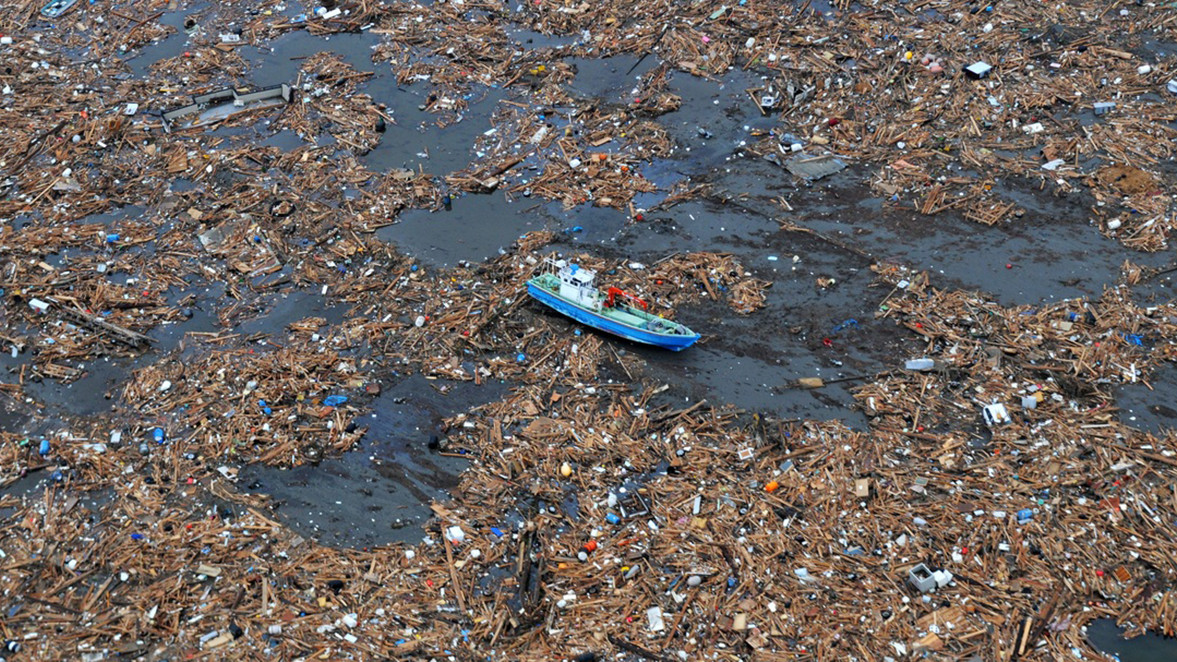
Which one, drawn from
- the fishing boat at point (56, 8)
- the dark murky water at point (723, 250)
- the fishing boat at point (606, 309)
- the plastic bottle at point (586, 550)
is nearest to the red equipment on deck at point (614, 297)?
the fishing boat at point (606, 309)

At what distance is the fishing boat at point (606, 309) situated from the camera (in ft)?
37.3

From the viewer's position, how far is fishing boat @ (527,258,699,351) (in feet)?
37.3

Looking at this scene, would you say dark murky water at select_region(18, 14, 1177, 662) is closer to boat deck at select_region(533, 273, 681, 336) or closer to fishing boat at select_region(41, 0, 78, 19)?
boat deck at select_region(533, 273, 681, 336)

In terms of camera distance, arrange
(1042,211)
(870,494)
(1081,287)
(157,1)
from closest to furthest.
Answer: (870,494), (1081,287), (1042,211), (157,1)

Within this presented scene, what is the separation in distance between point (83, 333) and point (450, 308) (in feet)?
16.7

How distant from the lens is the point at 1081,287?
12039 millimetres

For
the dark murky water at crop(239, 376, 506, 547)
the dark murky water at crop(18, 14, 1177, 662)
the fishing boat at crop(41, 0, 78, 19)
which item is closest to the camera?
the dark murky water at crop(239, 376, 506, 547)

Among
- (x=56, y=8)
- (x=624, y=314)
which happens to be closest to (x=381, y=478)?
(x=624, y=314)

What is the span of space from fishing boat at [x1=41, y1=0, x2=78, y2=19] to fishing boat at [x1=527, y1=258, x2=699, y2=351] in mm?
13321

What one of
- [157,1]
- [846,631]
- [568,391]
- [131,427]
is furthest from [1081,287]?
[157,1]

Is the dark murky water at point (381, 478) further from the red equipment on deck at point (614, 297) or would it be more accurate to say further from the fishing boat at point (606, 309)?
the red equipment on deck at point (614, 297)

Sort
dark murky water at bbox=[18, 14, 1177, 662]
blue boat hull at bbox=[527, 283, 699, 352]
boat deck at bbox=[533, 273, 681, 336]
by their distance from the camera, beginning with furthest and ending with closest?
1. boat deck at bbox=[533, 273, 681, 336]
2. blue boat hull at bbox=[527, 283, 699, 352]
3. dark murky water at bbox=[18, 14, 1177, 662]

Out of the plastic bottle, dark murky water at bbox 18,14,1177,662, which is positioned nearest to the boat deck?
dark murky water at bbox 18,14,1177,662

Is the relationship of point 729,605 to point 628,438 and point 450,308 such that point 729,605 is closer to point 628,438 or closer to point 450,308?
point 628,438
